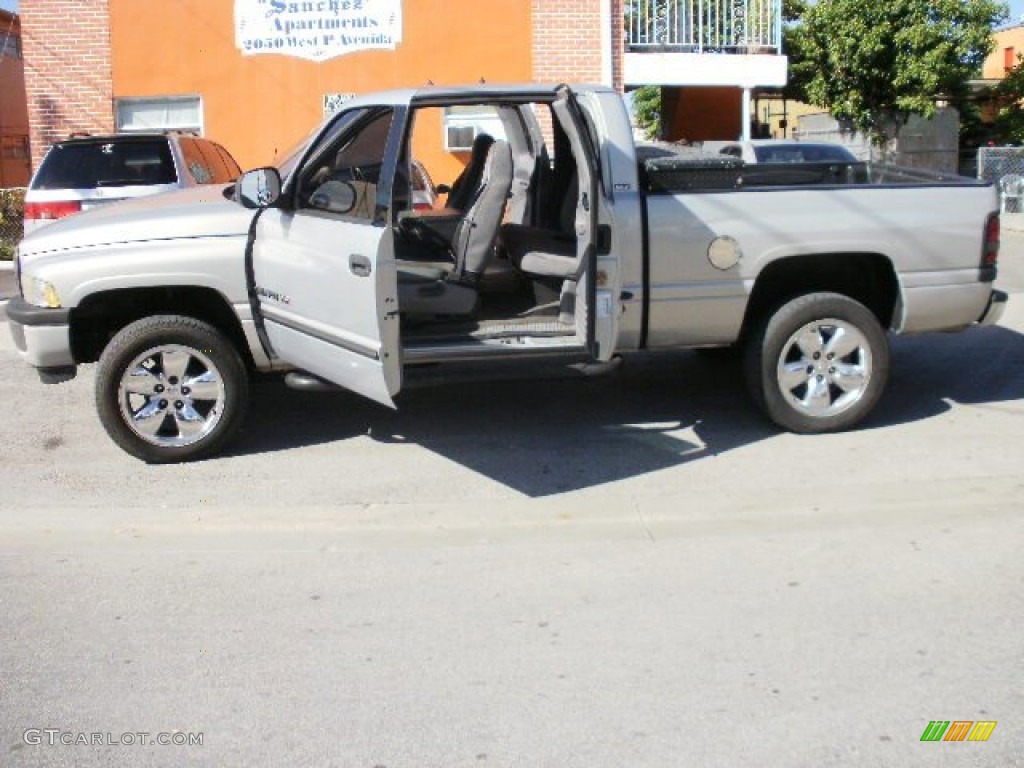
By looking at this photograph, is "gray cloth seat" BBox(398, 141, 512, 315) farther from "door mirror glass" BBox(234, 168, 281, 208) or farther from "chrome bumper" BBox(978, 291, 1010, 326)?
"chrome bumper" BBox(978, 291, 1010, 326)

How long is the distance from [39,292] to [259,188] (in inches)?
51.6

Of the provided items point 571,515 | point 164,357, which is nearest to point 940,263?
point 571,515

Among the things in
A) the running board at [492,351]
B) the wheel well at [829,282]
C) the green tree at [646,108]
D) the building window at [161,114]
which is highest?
the green tree at [646,108]

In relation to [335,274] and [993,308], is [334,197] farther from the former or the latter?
[993,308]

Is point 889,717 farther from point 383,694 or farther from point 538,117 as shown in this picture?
point 538,117

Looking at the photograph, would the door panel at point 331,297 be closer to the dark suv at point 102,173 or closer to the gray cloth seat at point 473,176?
the gray cloth seat at point 473,176

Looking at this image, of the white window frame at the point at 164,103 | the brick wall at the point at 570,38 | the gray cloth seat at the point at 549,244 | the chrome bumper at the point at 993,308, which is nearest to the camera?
the gray cloth seat at the point at 549,244

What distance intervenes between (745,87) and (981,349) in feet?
33.8

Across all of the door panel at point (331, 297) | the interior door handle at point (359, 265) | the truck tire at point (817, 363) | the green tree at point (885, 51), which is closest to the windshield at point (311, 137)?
the door panel at point (331, 297)

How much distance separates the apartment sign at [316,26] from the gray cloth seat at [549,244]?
35.7ft

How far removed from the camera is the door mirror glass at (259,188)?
20.5 ft

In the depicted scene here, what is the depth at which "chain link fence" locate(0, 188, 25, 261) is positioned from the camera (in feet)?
53.6

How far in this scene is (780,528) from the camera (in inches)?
220

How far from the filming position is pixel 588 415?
7.57 m
